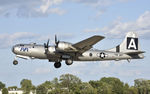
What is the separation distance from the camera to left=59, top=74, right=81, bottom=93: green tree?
161m

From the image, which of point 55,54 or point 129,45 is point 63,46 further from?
point 129,45

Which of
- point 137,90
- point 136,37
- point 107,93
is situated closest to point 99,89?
point 107,93

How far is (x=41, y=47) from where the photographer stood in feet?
213

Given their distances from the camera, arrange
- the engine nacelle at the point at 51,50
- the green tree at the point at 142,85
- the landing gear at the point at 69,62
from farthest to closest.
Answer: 1. the green tree at the point at 142,85
2. the landing gear at the point at 69,62
3. the engine nacelle at the point at 51,50

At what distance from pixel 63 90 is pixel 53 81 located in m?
18.4

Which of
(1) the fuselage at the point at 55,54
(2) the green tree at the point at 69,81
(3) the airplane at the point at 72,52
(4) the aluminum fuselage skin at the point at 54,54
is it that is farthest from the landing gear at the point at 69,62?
(2) the green tree at the point at 69,81

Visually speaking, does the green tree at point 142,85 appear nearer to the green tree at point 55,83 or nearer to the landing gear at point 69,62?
the green tree at point 55,83

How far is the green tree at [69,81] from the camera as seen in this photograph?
529 ft

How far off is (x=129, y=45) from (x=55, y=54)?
11628mm

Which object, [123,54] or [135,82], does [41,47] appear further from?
[135,82]

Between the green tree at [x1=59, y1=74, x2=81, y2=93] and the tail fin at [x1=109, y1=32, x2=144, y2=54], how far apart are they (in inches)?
3416

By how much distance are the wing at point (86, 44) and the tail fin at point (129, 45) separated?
5.56 metres

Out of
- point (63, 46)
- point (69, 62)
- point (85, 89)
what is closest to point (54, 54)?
point (63, 46)

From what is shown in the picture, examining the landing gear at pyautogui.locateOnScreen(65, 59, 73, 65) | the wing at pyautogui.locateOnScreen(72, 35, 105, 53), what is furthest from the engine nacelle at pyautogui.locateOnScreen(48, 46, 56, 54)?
the wing at pyautogui.locateOnScreen(72, 35, 105, 53)
